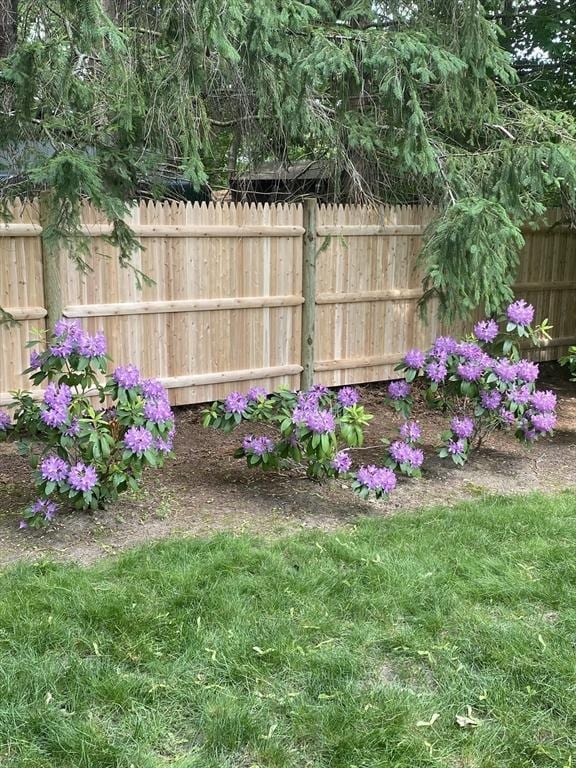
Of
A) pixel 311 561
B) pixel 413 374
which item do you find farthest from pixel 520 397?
pixel 311 561

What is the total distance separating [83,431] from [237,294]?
2979 millimetres

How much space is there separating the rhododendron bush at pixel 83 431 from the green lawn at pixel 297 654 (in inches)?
18.4

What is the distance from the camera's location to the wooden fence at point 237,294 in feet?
18.4

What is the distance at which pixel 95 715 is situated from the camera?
92.1 inches

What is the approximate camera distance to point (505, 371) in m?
4.89

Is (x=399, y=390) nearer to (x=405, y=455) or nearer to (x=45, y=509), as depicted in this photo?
(x=405, y=455)

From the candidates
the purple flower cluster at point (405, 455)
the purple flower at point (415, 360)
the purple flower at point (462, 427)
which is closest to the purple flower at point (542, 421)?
the purple flower at point (462, 427)

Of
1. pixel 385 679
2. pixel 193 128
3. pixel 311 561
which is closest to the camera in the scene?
pixel 385 679

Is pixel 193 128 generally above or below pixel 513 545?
above

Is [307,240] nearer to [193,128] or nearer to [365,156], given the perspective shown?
[365,156]

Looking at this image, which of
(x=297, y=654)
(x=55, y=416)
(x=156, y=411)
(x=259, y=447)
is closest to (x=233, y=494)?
(x=259, y=447)

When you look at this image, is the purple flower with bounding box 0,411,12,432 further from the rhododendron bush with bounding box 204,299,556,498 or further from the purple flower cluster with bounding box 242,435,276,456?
the purple flower cluster with bounding box 242,435,276,456

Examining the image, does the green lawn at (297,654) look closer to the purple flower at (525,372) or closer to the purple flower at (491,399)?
the purple flower at (491,399)

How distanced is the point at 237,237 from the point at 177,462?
7.24 feet
